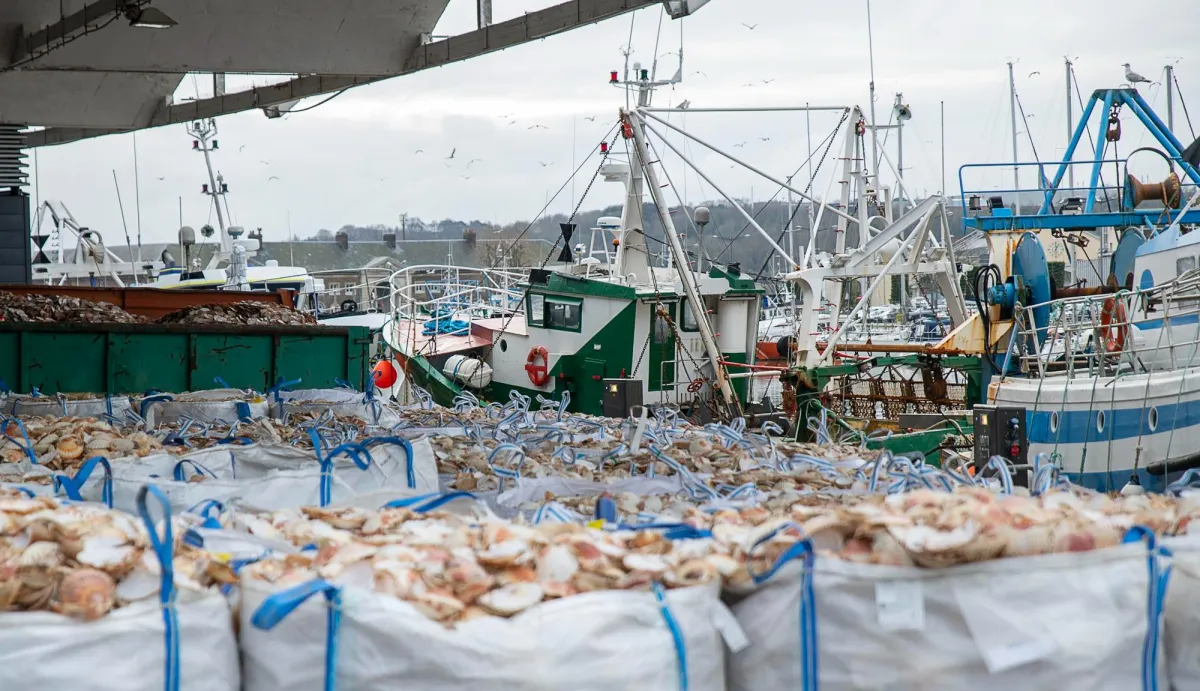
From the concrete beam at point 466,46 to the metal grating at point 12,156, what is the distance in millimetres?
3238

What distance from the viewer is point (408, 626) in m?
2.43

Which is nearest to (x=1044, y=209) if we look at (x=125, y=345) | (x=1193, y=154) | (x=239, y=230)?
(x=1193, y=154)

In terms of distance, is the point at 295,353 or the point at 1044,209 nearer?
the point at 295,353

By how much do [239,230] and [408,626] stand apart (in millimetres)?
27885

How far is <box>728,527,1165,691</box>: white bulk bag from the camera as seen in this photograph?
2.52 metres

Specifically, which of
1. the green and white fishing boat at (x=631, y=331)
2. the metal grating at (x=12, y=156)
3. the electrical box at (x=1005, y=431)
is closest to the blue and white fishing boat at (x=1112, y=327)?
the electrical box at (x=1005, y=431)

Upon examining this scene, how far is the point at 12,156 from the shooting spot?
1834cm

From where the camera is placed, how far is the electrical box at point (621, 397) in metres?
9.84

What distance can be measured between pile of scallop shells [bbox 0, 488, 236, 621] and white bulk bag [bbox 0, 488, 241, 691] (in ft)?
0.09

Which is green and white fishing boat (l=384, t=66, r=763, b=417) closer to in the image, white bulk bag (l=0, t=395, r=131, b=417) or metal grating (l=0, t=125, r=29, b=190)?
metal grating (l=0, t=125, r=29, b=190)

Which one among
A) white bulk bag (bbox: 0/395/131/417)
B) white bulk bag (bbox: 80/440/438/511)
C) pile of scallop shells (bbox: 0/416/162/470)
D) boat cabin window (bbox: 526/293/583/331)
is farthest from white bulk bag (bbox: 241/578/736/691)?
boat cabin window (bbox: 526/293/583/331)

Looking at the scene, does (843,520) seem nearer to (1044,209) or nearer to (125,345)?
(125,345)

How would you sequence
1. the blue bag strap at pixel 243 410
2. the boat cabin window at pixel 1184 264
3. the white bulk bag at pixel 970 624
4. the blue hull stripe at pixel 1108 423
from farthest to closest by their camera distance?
the boat cabin window at pixel 1184 264 → the blue hull stripe at pixel 1108 423 → the blue bag strap at pixel 243 410 → the white bulk bag at pixel 970 624

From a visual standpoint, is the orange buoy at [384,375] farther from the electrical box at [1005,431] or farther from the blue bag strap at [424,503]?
the blue bag strap at [424,503]
